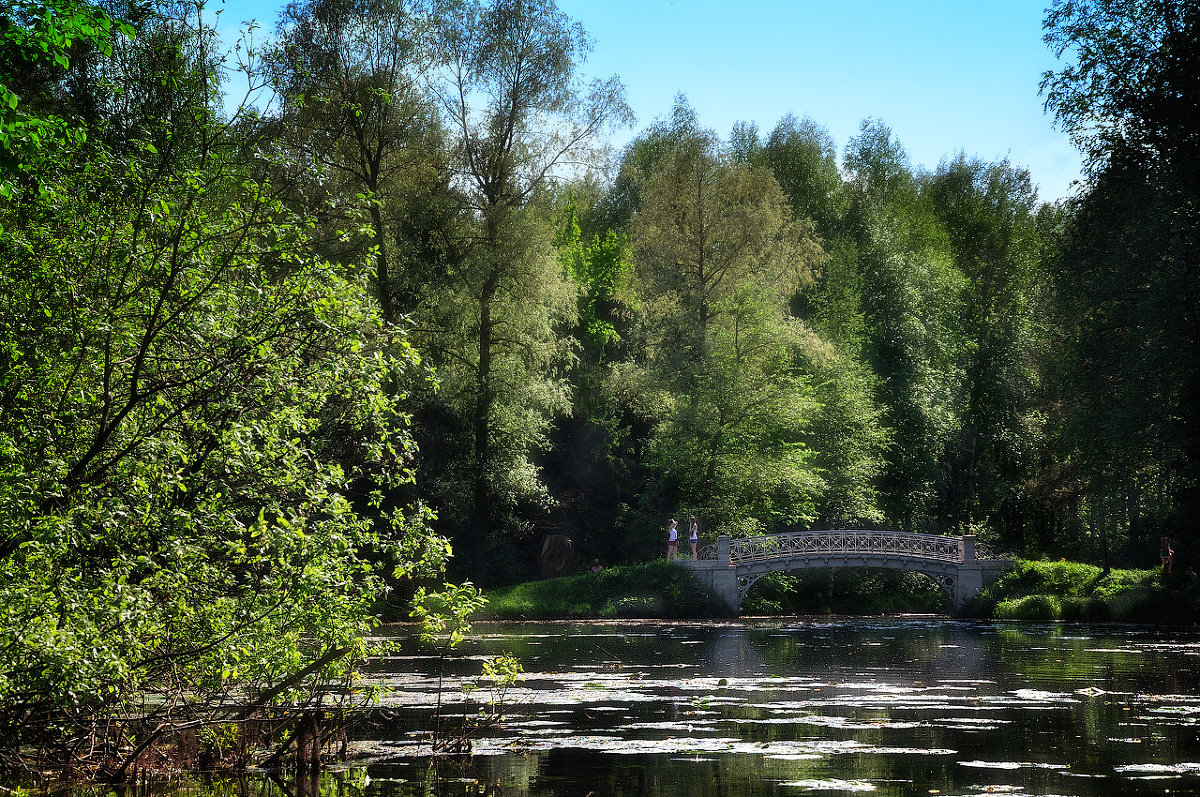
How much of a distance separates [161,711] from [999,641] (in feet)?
66.1

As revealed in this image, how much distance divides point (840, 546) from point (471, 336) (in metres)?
13.9

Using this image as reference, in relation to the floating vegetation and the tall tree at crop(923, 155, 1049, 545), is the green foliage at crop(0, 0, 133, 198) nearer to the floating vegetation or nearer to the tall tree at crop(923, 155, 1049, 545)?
the floating vegetation

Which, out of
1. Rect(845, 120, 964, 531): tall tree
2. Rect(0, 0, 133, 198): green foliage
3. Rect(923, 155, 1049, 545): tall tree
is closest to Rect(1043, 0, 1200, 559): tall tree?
Rect(923, 155, 1049, 545): tall tree

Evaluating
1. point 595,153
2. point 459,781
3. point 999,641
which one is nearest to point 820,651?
point 999,641

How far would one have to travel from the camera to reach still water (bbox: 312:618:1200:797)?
9242 millimetres

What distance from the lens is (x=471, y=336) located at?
35469mm

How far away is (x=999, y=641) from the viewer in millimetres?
25062

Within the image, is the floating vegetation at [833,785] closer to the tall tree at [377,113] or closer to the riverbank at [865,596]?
the riverbank at [865,596]

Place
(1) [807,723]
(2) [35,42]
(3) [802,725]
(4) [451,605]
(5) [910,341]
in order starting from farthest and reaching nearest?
(5) [910,341]
(1) [807,723]
(3) [802,725]
(4) [451,605]
(2) [35,42]

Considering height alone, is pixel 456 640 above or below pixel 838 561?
below

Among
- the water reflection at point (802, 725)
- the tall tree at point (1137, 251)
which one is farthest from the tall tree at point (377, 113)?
the tall tree at point (1137, 251)

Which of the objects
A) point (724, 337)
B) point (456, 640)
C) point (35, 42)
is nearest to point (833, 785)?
point (456, 640)

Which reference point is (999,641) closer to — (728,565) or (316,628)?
(728,565)

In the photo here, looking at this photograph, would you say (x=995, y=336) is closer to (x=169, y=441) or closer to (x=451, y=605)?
(x=451, y=605)
